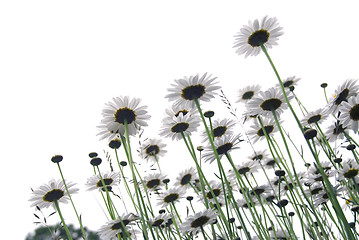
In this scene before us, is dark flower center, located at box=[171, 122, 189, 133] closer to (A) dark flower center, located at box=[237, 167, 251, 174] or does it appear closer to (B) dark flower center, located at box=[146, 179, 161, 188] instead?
(A) dark flower center, located at box=[237, 167, 251, 174]

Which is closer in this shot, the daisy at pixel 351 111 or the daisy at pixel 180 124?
the daisy at pixel 351 111

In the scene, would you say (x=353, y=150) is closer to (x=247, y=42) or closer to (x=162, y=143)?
(x=247, y=42)

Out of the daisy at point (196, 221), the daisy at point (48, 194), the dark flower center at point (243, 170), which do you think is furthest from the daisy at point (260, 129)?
the daisy at point (48, 194)

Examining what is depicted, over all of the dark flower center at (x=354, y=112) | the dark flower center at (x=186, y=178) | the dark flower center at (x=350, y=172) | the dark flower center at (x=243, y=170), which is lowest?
the dark flower center at (x=350, y=172)

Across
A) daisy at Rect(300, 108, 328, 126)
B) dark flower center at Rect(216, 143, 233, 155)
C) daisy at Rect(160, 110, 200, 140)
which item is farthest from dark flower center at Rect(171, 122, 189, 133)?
daisy at Rect(300, 108, 328, 126)

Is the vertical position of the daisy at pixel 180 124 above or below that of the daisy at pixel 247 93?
below

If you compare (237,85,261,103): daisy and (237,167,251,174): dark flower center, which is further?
(237,85,261,103): daisy

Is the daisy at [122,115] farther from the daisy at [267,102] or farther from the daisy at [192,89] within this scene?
the daisy at [267,102]
